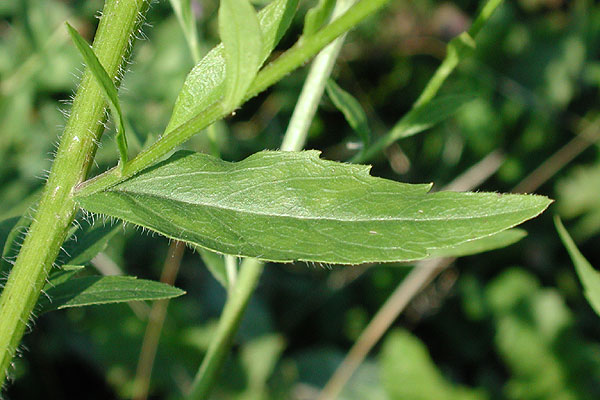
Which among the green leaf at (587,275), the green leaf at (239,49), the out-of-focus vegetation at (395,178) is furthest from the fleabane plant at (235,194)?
the out-of-focus vegetation at (395,178)

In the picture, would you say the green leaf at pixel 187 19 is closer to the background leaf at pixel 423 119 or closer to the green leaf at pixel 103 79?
the background leaf at pixel 423 119

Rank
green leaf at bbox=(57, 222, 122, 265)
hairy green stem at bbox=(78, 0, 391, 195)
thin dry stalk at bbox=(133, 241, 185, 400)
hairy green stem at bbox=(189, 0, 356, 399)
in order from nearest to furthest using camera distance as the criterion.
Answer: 1. hairy green stem at bbox=(78, 0, 391, 195)
2. green leaf at bbox=(57, 222, 122, 265)
3. hairy green stem at bbox=(189, 0, 356, 399)
4. thin dry stalk at bbox=(133, 241, 185, 400)

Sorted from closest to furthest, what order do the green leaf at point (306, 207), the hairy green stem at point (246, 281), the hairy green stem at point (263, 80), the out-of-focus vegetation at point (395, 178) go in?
the hairy green stem at point (263, 80), the green leaf at point (306, 207), the hairy green stem at point (246, 281), the out-of-focus vegetation at point (395, 178)

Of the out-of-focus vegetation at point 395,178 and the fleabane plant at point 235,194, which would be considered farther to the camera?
the out-of-focus vegetation at point 395,178

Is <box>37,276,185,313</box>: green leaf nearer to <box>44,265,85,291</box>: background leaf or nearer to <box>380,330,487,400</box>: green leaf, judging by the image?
<box>44,265,85,291</box>: background leaf

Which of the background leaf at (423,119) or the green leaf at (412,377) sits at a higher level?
the background leaf at (423,119)

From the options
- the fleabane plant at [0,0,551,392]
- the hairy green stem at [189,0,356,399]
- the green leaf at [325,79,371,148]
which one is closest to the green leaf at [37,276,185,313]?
the fleabane plant at [0,0,551,392]

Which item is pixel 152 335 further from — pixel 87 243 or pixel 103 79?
pixel 103 79
